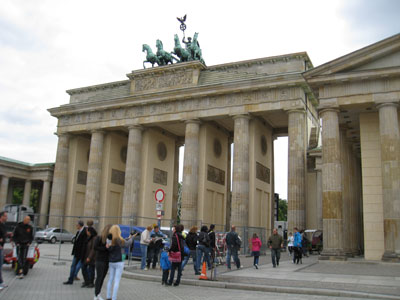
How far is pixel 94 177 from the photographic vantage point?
134 feet

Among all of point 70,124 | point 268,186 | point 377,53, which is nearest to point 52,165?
point 70,124

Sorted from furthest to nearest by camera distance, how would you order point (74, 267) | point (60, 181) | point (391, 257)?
point (60, 181) < point (391, 257) < point (74, 267)

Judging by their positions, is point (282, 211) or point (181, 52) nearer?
point (181, 52)

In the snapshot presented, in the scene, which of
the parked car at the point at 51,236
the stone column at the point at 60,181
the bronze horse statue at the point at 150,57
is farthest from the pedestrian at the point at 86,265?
the stone column at the point at 60,181

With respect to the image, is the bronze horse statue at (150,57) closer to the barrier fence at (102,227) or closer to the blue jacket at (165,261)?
the barrier fence at (102,227)

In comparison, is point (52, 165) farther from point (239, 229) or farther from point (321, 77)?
point (321, 77)

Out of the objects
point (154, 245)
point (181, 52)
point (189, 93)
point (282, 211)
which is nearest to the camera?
point (154, 245)

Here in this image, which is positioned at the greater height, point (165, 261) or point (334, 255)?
point (165, 261)

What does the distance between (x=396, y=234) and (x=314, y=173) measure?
1491cm

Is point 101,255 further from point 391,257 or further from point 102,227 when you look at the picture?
point 102,227

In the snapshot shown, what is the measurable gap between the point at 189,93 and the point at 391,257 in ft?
70.2

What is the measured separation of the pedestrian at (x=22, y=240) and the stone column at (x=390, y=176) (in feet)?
56.0

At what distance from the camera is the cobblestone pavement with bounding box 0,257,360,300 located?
1040 centimetres

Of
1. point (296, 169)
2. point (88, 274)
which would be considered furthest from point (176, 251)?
point (296, 169)
